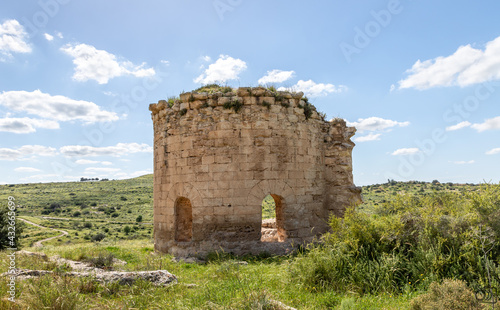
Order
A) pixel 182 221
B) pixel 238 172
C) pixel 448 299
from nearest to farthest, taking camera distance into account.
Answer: pixel 448 299 < pixel 238 172 < pixel 182 221

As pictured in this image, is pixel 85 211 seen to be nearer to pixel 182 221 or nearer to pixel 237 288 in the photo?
pixel 182 221

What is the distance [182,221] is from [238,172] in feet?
8.69

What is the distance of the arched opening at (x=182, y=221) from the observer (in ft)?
32.0

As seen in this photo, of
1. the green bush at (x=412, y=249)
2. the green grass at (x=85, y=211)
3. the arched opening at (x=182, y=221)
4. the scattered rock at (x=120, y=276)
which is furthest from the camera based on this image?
the green grass at (x=85, y=211)

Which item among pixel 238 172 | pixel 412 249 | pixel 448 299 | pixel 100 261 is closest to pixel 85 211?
pixel 100 261

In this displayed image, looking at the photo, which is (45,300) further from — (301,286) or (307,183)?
(307,183)

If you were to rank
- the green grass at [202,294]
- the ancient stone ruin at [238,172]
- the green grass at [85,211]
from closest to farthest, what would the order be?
the green grass at [202,294]
the ancient stone ruin at [238,172]
the green grass at [85,211]

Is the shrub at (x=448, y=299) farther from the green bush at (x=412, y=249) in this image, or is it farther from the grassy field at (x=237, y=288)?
the green bush at (x=412, y=249)

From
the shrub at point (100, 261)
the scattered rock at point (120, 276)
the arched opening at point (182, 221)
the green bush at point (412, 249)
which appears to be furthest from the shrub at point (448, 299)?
the arched opening at point (182, 221)

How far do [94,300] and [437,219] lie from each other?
6.12m

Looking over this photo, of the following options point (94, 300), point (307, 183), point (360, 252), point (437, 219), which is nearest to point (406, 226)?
point (437, 219)

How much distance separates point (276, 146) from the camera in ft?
29.9

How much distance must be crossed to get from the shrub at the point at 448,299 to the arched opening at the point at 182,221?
697cm

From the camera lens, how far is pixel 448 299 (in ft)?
13.3
